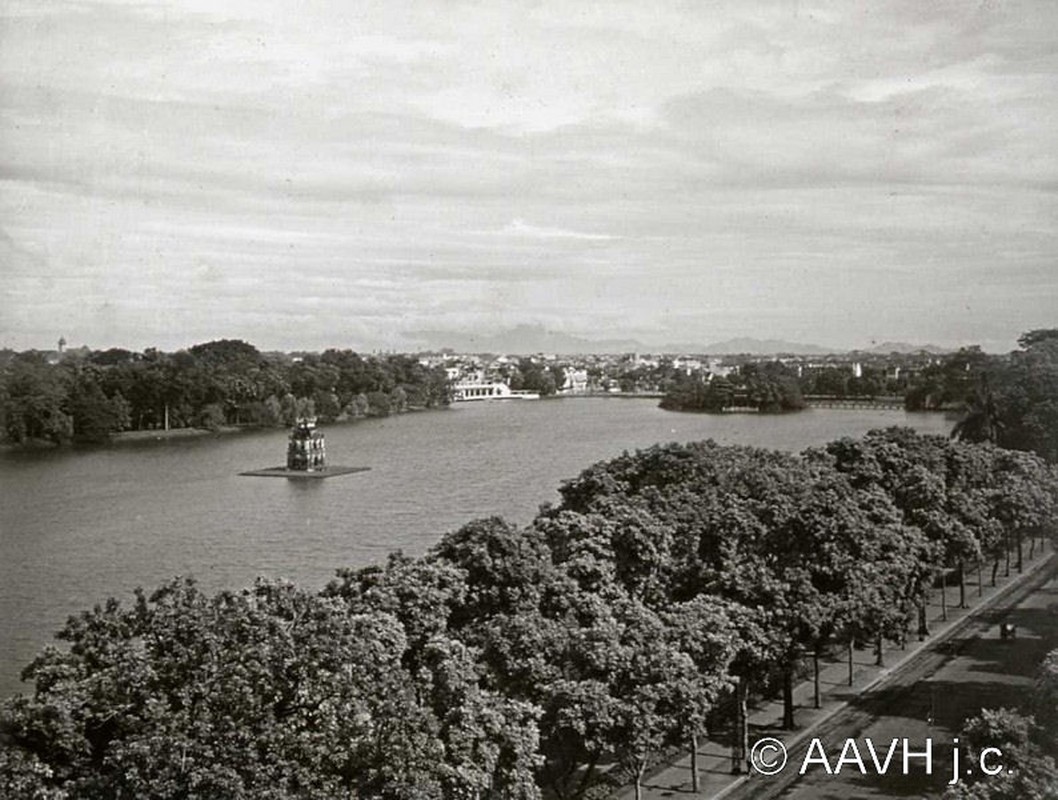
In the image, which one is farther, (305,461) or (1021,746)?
(305,461)

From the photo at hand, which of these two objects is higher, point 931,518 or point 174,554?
point 931,518

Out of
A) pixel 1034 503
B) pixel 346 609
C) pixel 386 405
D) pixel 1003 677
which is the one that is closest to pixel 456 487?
pixel 1034 503

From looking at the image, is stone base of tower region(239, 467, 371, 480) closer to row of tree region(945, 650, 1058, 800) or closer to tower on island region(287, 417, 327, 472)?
tower on island region(287, 417, 327, 472)

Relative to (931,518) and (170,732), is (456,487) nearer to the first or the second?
(931,518)

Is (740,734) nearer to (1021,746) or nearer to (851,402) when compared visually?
(1021,746)

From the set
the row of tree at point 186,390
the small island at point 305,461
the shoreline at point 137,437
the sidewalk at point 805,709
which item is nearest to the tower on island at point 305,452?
the small island at point 305,461

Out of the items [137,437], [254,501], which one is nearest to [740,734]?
[254,501]

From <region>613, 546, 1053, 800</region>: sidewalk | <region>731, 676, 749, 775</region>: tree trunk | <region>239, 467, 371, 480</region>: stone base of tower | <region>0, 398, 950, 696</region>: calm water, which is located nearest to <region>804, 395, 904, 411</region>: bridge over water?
<region>0, 398, 950, 696</region>: calm water
